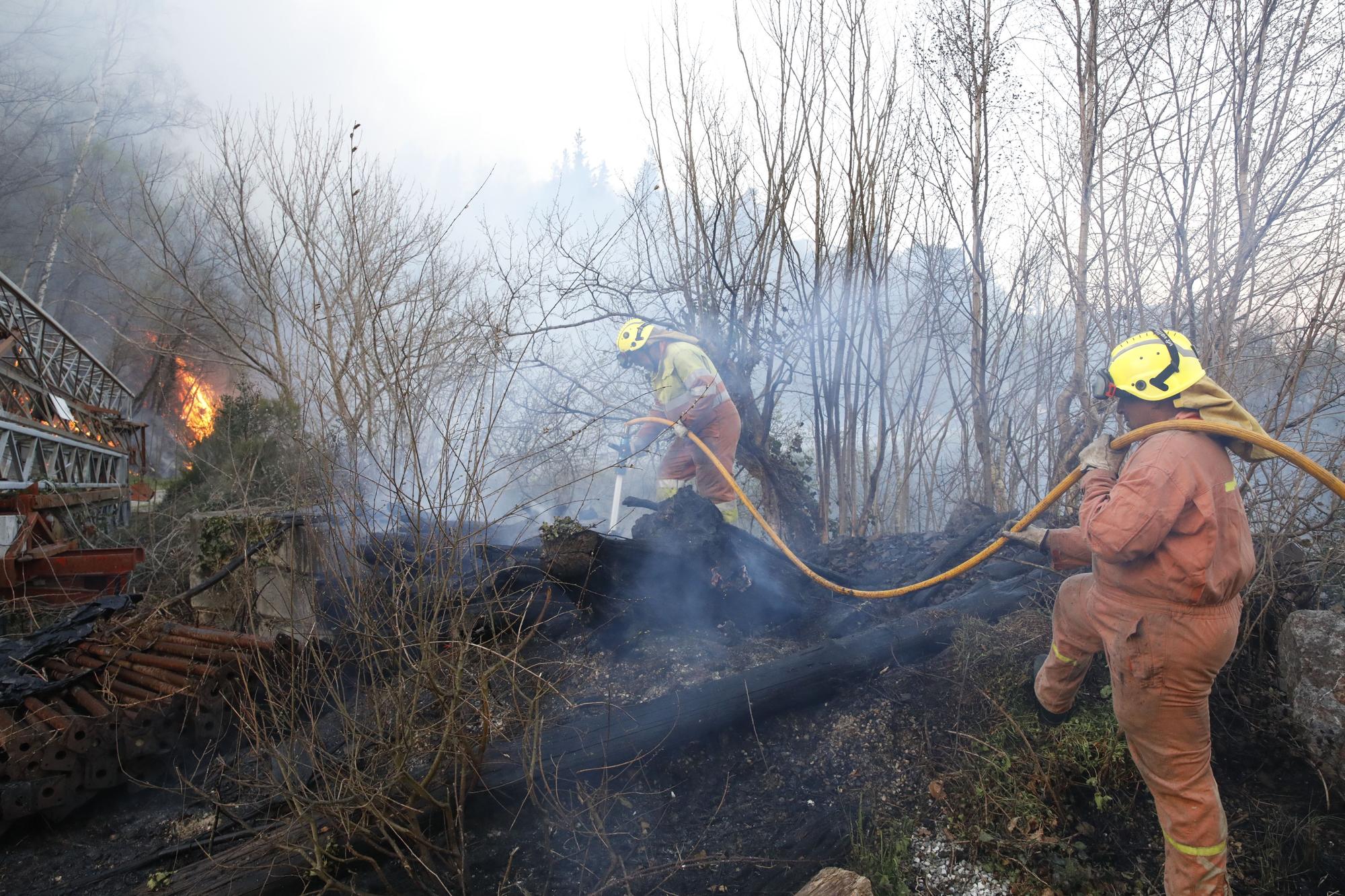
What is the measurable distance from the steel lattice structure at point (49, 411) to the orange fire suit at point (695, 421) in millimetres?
7755

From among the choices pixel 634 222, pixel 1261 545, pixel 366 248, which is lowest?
pixel 1261 545

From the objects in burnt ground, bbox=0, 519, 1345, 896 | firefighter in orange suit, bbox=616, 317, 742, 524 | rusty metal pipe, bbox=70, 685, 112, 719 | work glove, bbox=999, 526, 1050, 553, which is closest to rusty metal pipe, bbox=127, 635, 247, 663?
rusty metal pipe, bbox=70, 685, 112, 719

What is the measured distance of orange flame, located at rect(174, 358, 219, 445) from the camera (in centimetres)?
1427

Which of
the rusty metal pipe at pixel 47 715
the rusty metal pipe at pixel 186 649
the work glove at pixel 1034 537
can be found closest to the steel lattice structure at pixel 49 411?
the rusty metal pipe at pixel 186 649

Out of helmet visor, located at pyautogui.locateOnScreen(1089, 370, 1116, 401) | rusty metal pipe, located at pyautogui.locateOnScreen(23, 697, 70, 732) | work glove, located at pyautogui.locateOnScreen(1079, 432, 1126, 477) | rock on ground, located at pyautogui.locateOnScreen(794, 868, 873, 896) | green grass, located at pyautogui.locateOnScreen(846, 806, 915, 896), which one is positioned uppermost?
helmet visor, located at pyautogui.locateOnScreen(1089, 370, 1116, 401)

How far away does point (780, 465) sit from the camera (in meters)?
8.75

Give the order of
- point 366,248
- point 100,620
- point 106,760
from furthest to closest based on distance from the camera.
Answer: point 366,248
point 100,620
point 106,760

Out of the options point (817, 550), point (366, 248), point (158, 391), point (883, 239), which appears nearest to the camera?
point (366, 248)

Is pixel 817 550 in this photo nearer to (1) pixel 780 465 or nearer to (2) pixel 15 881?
(1) pixel 780 465

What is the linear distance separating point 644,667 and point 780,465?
4.28m

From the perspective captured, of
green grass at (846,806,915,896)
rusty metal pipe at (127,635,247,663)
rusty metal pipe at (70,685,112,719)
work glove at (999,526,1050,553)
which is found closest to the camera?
green grass at (846,806,915,896)

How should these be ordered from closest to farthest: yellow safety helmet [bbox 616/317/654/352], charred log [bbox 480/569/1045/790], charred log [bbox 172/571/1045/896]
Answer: charred log [bbox 172/571/1045/896]
charred log [bbox 480/569/1045/790]
yellow safety helmet [bbox 616/317/654/352]

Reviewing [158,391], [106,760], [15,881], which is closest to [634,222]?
[106,760]

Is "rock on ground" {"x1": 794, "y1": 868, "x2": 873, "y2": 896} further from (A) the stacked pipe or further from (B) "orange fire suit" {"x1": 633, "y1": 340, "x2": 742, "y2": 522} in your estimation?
(B) "orange fire suit" {"x1": 633, "y1": 340, "x2": 742, "y2": 522}
